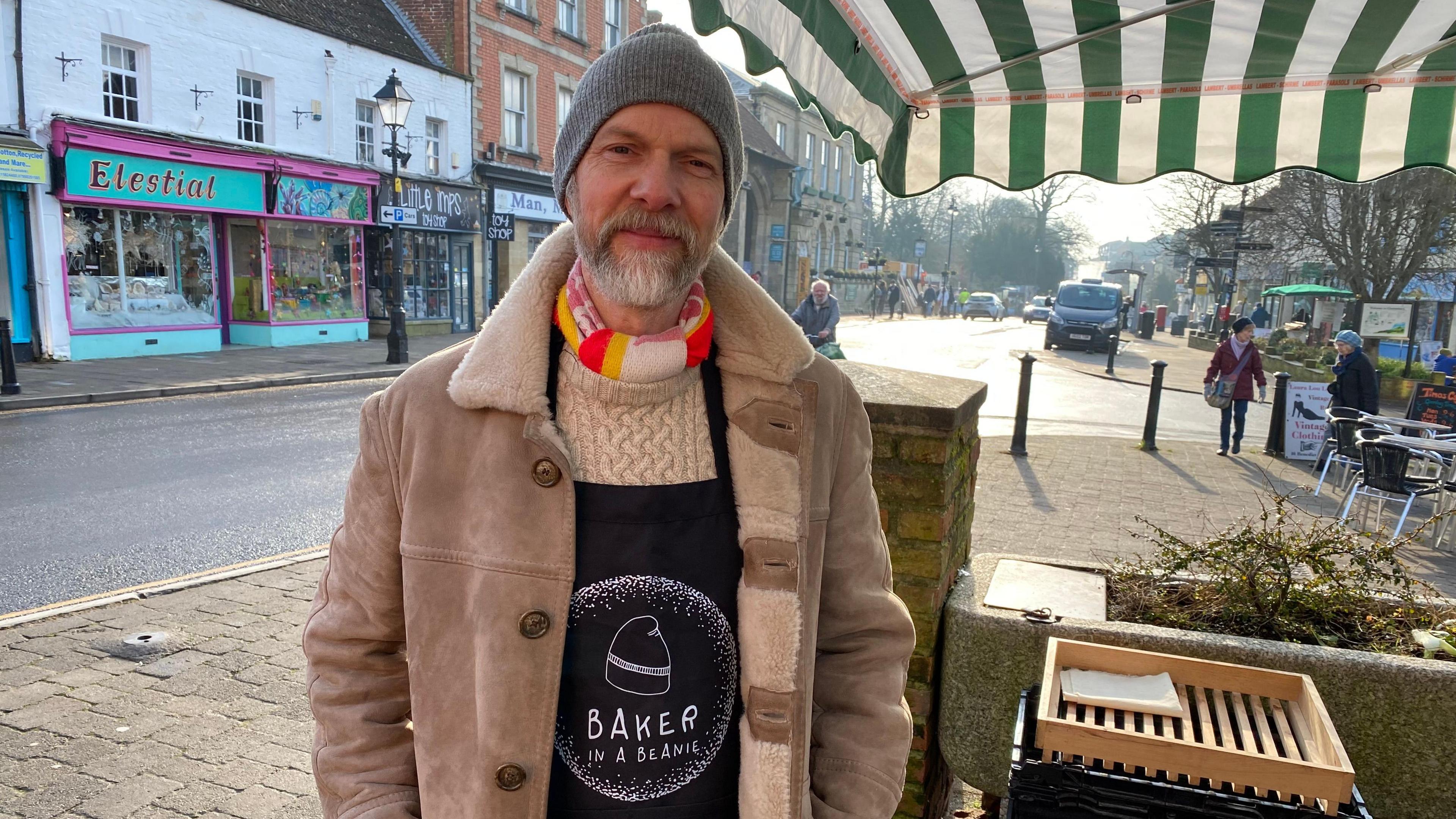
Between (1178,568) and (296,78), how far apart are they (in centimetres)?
2005

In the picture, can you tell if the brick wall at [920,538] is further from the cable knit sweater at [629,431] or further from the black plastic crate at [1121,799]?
the cable knit sweater at [629,431]

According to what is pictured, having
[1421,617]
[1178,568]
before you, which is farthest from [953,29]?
[1421,617]

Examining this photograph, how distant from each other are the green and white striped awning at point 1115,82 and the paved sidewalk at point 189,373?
9581 millimetres

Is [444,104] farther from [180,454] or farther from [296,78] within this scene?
[180,454]

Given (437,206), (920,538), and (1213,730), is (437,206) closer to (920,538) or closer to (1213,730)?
(920,538)

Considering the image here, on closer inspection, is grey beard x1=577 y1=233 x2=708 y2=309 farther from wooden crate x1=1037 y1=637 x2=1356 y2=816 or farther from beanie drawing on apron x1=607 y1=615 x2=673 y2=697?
wooden crate x1=1037 y1=637 x2=1356 y2=816

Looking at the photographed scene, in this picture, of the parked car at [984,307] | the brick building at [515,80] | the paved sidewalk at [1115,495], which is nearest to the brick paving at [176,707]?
the paved sidewalk at [1115,495]

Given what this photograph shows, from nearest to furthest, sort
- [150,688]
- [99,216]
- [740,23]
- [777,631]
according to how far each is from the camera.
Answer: [777,631] → [740,23] → [150,688] → [99,216]

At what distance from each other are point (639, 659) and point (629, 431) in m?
0.39

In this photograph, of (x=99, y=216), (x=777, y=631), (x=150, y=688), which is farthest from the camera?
(x=99, y=216)

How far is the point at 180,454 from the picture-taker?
354 inches

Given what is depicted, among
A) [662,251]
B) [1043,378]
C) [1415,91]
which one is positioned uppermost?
[1415,91]

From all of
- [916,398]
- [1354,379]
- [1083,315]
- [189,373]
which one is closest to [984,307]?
[1083,315]

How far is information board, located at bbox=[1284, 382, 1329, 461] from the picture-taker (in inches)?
442
